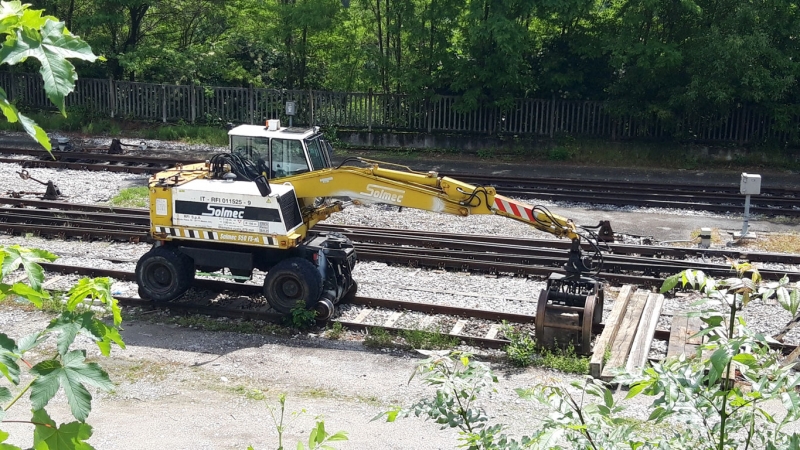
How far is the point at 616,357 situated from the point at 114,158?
18.2 metres

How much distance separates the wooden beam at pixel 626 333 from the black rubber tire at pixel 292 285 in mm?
4336

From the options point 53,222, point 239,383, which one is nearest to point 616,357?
point 239,383

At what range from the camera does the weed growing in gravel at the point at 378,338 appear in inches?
482

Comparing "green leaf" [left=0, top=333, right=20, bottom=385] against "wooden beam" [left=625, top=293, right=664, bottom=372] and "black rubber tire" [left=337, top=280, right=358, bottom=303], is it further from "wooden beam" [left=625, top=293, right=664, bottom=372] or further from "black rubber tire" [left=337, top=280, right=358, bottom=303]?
"black rubber tire" [left=337, top=280, right=358, bottom=303]

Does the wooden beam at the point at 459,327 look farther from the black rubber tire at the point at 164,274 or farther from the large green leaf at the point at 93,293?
the large green leaf at the point at 93,293

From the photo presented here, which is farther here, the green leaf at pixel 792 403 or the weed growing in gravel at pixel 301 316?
the weed growing in gravel at pixel 301 316

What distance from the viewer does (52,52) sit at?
7.61 ft

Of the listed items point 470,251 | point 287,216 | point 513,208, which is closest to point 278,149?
point 287,216

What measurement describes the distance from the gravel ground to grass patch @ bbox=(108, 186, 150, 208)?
337 cm

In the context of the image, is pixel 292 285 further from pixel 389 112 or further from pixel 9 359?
pixel 389 112

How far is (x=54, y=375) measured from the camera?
241cm

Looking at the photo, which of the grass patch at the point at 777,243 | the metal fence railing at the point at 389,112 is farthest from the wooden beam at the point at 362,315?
the metal fence railing at the point at 389,112

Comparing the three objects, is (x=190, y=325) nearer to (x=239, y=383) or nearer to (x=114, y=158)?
(x=239, y=383)

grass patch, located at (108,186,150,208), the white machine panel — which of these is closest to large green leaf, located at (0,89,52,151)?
the white machine panel
